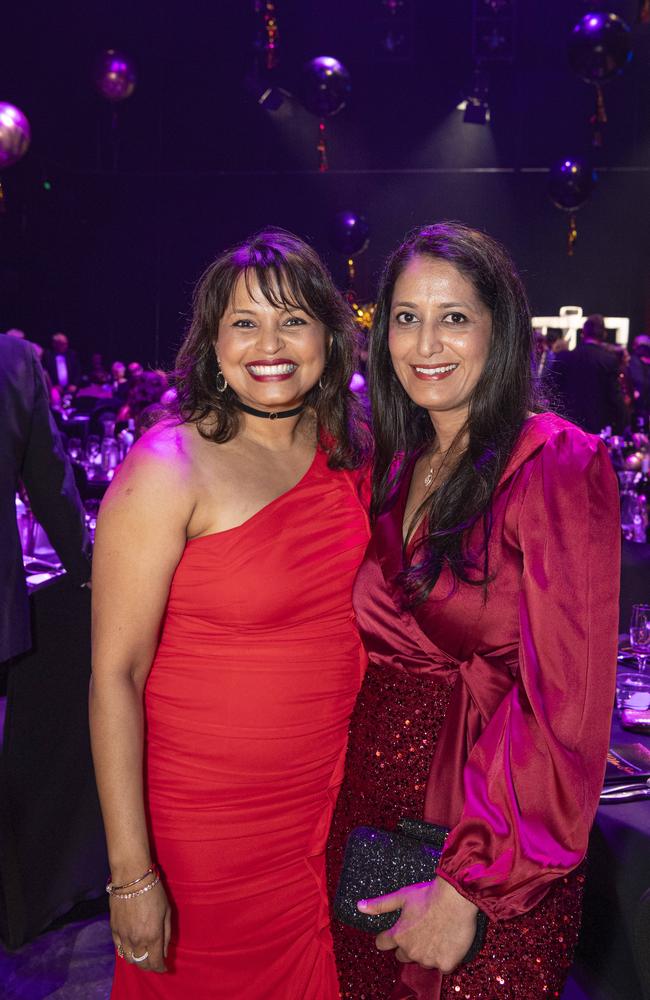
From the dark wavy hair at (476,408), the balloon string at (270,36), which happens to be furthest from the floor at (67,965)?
the balloon string at (270,36)

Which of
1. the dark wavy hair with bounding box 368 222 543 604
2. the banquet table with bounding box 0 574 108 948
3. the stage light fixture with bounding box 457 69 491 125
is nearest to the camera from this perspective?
the dark wavy hair with bounding box 368 222 543 604

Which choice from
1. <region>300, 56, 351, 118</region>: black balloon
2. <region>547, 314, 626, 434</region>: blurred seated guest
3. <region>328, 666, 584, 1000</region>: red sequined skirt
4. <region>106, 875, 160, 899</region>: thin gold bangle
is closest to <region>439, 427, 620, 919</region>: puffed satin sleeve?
<region>328, 666, 584, 1000</region>: red sequined skirt

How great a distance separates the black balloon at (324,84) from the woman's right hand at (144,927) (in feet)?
27.7

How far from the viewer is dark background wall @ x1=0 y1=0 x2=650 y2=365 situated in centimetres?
1219

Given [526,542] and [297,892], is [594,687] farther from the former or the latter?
[297,892]

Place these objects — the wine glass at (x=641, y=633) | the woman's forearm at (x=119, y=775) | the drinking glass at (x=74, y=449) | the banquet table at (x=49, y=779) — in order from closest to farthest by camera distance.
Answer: the woman's forearm at (x=119, y=775) → the wine glass at (x=641, y=633) → the banquet table at (x=49, y=779) → the drinking glass at (x=74, y=449)

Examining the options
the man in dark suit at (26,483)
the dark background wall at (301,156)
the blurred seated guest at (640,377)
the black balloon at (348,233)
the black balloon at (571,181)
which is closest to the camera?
the man in dark suit at (26,483)

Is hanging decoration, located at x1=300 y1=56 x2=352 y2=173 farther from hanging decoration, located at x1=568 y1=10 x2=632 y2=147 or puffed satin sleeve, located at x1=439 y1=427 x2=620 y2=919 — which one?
puffed satin sleeve, located at x1=439 y1=427 x2=620 y2=919

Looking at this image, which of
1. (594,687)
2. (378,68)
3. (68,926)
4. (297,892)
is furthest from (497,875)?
(378,68)

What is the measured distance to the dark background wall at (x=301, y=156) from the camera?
12188mm

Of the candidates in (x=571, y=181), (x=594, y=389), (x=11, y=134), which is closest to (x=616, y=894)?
(x=594, y=389)

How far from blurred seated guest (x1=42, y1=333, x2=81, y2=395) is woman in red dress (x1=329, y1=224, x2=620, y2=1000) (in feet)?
29.7

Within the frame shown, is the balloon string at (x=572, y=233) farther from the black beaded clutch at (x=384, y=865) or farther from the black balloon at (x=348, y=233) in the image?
the black beaded clutch at (x=384, y=865)

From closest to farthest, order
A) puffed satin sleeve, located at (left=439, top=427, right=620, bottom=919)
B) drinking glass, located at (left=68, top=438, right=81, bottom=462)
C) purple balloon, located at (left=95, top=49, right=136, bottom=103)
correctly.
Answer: puffed satin sleeve, located at (left=439, top=427, right=620, bottom=919) → drinking glass, located at (left=68, top=438, right=81, bottom=462) → purple balloon, located at (left=95, top=49, right=136, bottom=103)
